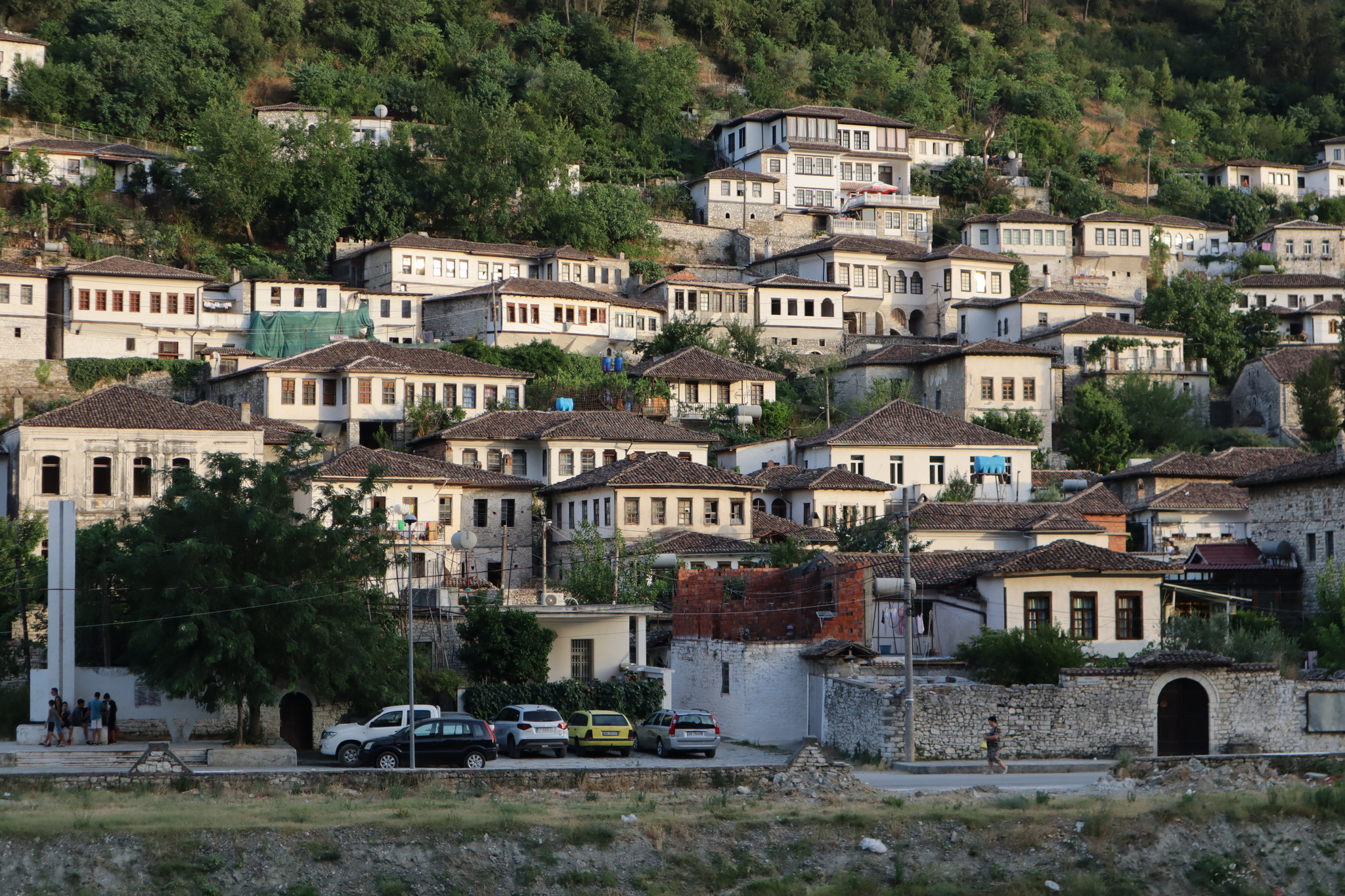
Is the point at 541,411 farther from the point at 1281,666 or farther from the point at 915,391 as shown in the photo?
the point at 1281,666

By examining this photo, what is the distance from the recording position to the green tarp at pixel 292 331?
77.3 m

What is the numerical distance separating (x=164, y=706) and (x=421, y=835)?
52.7 ft

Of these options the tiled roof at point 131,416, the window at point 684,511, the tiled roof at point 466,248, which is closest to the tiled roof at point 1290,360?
the tiled roof at point 466,248

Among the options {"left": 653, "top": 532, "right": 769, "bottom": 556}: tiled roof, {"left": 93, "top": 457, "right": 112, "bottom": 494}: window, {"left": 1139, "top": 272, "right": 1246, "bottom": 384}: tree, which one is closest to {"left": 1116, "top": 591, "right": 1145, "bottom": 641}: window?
{"left": 653, "top": 532, "right": 769, "bottom": 556}: tiled roof

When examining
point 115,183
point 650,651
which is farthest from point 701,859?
point 115,183

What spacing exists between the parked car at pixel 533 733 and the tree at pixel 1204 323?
5650cm

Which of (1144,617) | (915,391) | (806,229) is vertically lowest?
(1144,617)

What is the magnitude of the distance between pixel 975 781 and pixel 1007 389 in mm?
46703

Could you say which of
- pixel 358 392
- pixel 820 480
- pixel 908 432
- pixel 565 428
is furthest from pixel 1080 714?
pixel 358 392

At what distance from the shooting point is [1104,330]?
277 ft

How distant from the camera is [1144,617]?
45.0 m

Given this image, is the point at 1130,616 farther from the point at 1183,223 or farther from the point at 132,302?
the point at 1183,223

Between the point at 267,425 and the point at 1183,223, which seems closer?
the point at 267,425

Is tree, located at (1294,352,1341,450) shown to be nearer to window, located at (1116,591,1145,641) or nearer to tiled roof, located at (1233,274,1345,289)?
tiled roof, located at (1233,274,1345,289)
